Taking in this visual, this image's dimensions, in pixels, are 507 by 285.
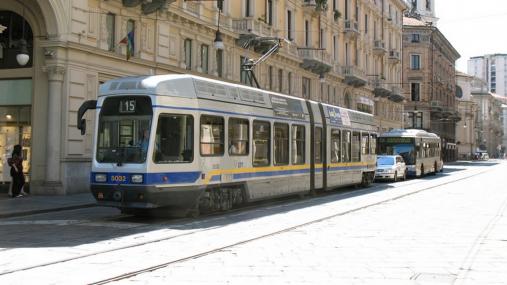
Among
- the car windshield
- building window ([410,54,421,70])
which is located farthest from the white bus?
building window ([410,54,421,70])

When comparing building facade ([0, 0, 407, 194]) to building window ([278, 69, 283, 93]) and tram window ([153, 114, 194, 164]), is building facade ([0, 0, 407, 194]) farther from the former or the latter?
tram window ([153, 114, 194, 164])

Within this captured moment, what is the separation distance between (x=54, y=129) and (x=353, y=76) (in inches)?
1215

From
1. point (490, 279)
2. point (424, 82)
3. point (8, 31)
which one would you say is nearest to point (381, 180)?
point (8, 31)

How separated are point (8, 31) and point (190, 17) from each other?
779 cm

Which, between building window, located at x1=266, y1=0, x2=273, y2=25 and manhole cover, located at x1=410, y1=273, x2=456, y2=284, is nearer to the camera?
manhole cover, located at x1=410, y1=273, x2=456, y2=284

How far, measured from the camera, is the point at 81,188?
21.0 m

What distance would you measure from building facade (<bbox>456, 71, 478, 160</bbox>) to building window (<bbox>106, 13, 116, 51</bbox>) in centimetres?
9553

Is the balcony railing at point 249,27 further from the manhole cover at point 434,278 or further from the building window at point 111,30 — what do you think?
the manhole cover at point 434,278

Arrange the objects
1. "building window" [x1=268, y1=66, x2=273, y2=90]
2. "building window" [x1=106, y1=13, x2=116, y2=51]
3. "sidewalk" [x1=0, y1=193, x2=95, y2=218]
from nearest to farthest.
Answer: "sidewalk" [x1=0, y1=193, x2=95, y2=218] < "building window" [x1=106, y1=13, x2=116, y2=51] < "building window" [x1=268, y1=66, x2=273, y2=90]

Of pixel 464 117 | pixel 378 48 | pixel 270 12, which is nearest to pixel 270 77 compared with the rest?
pixel 270 12

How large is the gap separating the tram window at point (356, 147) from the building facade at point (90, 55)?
26.2 ft

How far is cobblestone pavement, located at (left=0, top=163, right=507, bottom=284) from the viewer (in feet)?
25.4

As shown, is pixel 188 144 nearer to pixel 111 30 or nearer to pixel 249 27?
pixel 111 30

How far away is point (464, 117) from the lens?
112750 millimetres
